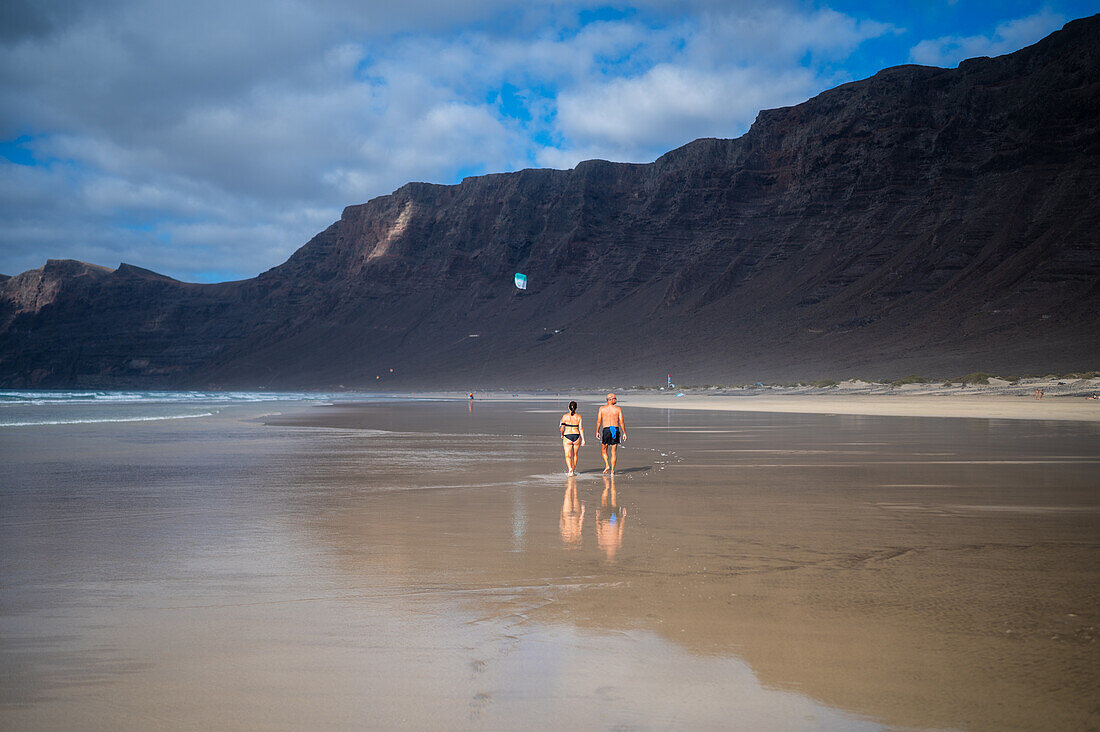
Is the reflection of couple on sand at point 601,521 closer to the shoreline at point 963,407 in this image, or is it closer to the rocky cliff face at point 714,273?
the shoreline at point 963,407

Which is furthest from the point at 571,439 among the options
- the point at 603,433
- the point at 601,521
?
the point at 601,521

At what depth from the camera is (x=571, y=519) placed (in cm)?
1009

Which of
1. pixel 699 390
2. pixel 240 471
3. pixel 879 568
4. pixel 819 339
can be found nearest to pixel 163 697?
pixel 879 568

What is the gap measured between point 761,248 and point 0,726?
392 ft

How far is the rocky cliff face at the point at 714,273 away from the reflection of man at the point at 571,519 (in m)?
66.2

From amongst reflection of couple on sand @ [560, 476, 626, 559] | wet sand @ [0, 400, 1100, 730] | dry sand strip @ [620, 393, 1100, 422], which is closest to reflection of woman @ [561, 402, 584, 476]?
wet sand @ [0, 400, 1100, 730]

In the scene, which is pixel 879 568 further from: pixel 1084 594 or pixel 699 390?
pixel 699 390

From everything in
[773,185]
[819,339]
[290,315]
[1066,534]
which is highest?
[773,185]

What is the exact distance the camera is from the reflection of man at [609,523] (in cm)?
841

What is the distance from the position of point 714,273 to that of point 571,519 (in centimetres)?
11229

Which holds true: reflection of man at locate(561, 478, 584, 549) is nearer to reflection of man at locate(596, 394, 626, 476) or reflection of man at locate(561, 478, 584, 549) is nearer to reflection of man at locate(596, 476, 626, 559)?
reflection of man at locate(596, 476, 626, 559)

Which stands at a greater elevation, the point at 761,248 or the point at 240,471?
the point at 761,248

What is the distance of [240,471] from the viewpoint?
15.6 m

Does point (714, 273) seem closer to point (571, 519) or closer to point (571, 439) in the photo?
point (571, 439)
